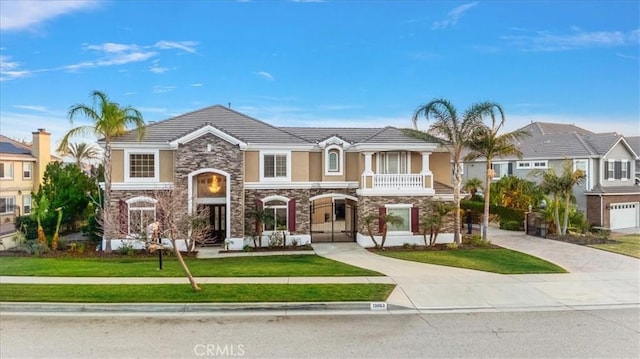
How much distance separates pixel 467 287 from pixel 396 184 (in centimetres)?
944

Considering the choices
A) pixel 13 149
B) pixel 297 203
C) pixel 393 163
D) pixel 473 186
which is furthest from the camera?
pixel 13 149

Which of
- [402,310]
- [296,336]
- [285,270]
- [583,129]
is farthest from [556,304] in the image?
[583,129]

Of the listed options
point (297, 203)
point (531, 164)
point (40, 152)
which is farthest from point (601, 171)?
point (40, 152)

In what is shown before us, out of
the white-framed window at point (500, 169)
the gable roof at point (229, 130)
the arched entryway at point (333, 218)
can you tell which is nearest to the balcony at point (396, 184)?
the arched entryway at point (333, 218)

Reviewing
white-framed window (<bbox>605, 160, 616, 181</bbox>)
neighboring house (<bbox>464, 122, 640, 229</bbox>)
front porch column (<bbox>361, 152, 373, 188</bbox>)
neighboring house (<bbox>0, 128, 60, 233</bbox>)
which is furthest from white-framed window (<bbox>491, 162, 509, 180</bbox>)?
neighboring house (<bbox>0, 128, 60, 233</bbox>)

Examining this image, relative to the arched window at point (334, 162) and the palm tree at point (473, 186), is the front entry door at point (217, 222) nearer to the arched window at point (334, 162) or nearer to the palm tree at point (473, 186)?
the arched window at point (334, 162)

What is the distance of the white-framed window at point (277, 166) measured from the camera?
2247cm

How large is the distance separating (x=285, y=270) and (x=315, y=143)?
9494mm

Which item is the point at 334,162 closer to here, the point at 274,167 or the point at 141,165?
the point at 274,167

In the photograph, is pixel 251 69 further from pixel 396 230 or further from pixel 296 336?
pixel 296 336

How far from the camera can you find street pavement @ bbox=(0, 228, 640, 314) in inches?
436

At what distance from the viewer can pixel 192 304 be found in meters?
11.1

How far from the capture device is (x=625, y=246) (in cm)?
2161

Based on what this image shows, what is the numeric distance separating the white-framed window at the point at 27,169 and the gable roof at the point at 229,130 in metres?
20.6
